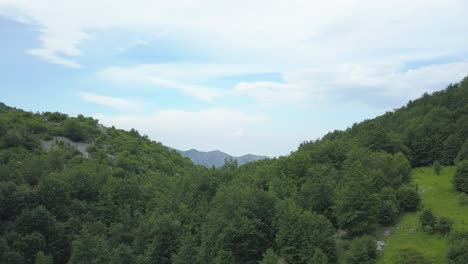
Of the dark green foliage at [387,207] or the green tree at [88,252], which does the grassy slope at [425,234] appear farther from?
the green tree at [88,252]

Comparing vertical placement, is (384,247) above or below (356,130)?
below

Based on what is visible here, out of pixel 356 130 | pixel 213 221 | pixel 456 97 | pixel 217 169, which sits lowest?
pixel 213 221

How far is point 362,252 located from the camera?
4597 centimetres

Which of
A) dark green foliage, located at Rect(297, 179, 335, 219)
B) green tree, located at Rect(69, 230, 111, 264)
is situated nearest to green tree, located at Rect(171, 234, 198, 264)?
green tree, located at Rect(69, 230, 111, 264)

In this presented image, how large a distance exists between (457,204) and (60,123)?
9431 cm

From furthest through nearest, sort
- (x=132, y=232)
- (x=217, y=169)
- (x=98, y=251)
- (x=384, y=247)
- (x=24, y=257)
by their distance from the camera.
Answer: (x=217, y=169) < (x=132, y=232) < (x=24, y=257) < (x=98, y=251) < (x=384, y=247)

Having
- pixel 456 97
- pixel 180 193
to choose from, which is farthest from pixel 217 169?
pixel 456 97

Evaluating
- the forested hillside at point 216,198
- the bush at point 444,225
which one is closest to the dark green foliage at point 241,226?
the forested hillside at point 216,198

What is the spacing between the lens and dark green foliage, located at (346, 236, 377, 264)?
45938mm

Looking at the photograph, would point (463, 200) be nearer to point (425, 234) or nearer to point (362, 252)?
point (425, 234)

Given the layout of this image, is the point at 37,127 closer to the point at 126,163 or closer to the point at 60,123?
the point at 60,123

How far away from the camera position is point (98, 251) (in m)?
56.1

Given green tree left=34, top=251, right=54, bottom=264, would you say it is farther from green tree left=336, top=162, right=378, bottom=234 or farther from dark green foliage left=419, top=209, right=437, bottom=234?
dark green foliage left=419, top=209, right=437, bottom=234

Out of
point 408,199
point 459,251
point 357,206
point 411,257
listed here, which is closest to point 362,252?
point 411,257
